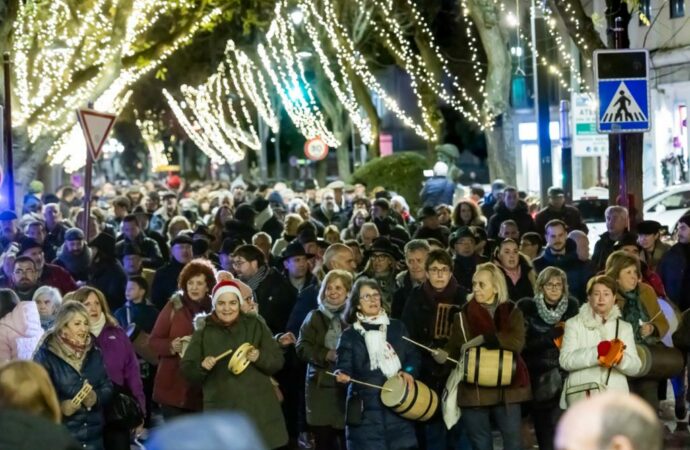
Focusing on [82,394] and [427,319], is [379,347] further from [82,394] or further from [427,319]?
[82,394]

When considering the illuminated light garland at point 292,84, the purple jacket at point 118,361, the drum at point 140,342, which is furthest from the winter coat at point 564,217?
the illuminated light garland at point 292,84

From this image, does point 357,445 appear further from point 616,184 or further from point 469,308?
point 616,184

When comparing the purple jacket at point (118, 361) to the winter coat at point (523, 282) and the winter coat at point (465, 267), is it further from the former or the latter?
the winter coat at point (465, 267)

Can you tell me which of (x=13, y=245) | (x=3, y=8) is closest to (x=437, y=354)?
(x=13, y=245)

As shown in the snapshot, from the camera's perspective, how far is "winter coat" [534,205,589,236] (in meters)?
19.0

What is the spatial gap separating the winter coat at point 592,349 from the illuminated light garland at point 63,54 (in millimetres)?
18789

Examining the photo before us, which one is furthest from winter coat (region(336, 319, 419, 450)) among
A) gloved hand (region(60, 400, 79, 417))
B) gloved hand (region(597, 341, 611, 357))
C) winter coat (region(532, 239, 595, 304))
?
winter coat (region(532, 239, 595, 304))

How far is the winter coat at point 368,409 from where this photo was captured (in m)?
10.3

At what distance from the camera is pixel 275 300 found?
13023 mm

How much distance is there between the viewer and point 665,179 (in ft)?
119

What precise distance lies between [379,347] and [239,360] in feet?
3.65

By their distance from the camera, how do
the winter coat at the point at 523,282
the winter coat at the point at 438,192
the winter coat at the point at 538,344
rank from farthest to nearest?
1. the winter coat at the point at 438,192
2. the winter coat at the point at 523,282
3. the winter coat at the point at 538,344

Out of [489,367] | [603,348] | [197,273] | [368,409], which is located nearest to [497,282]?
[489,367]

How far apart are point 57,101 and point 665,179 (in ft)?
50.4
